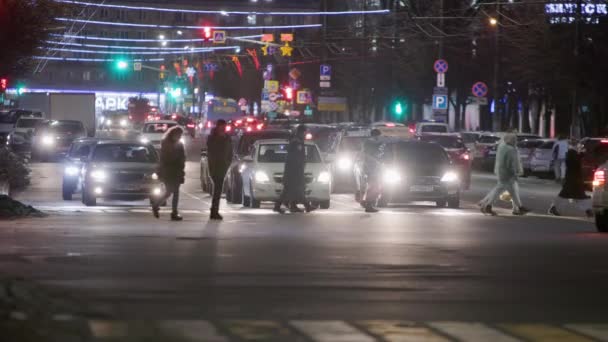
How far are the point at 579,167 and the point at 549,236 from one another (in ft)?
26.6

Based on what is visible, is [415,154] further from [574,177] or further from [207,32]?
[207,32]

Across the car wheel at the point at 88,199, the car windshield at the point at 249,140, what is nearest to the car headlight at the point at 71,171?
the car wheel at the point at 88,199

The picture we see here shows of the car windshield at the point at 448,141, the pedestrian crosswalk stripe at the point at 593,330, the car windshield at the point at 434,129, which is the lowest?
the pedestrian crosswalk stripe at the point at 593,330

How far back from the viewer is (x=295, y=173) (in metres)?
29.4

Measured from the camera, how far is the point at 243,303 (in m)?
14.2

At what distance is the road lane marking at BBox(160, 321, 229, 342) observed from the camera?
11894 millimetres

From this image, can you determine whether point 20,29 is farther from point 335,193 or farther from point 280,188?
point 335,193

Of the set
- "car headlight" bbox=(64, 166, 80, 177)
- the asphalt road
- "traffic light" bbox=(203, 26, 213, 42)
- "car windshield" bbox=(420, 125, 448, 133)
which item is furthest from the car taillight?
"traffic light" bbox=(203, 26, 213, 42)

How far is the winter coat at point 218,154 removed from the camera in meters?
26.8

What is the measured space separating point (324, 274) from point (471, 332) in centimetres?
468

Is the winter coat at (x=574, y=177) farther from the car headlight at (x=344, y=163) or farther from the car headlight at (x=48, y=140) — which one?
the car headlight at (x=48, y=140)

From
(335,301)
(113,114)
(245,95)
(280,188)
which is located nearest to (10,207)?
(280,188)

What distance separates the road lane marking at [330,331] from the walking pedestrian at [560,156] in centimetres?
3614

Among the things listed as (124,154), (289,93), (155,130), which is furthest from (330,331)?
(289,93)
